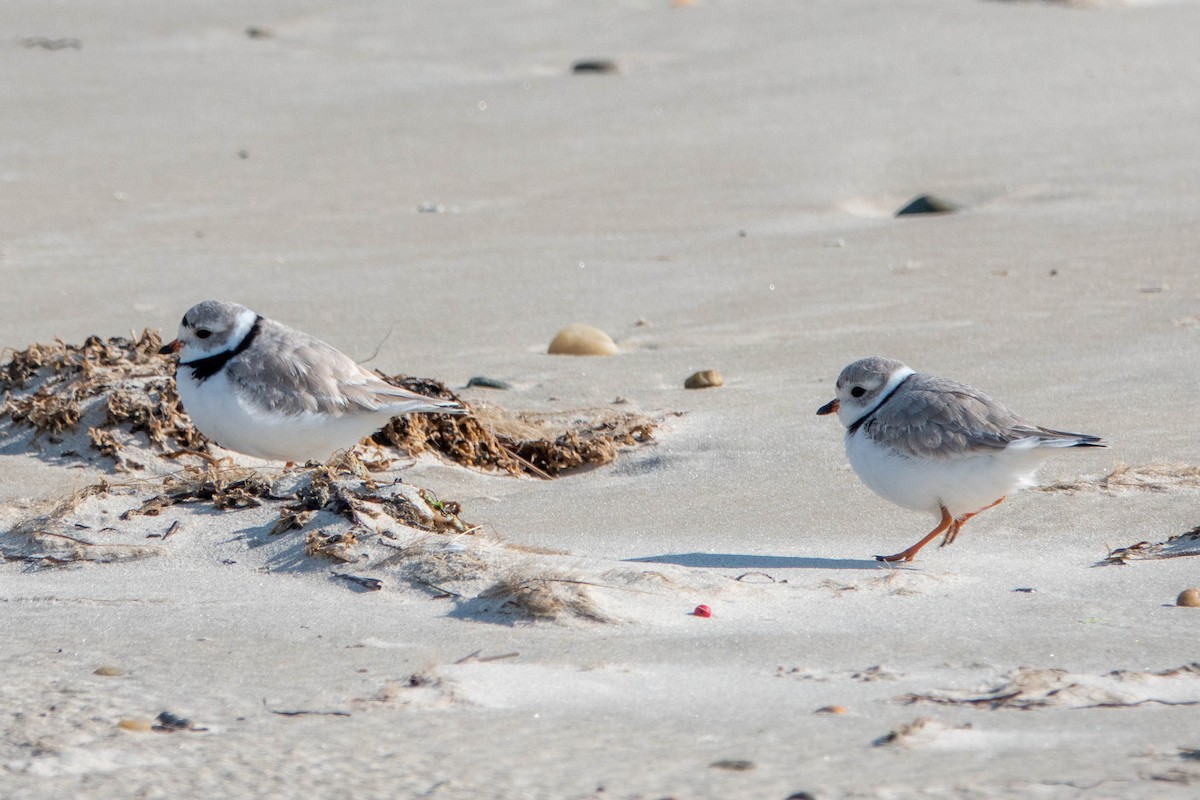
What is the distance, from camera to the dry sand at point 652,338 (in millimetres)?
3020

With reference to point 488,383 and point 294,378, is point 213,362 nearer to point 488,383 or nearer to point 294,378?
point 294,378

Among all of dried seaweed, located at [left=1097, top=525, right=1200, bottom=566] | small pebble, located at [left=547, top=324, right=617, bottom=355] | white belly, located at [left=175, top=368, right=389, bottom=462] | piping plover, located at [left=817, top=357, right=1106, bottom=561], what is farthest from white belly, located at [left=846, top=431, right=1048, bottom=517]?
small pebble, located at [left=547, top=324, right=617, bottom=355]

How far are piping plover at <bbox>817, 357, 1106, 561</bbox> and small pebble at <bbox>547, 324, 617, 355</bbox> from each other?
7.55ft

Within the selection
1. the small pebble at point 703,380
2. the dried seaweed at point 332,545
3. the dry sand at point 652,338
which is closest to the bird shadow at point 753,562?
the dry sand at point 652,338

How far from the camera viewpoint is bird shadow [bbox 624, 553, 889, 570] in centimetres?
424

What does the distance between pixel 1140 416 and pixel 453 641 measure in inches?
118

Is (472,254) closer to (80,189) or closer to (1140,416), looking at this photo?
(80,189)

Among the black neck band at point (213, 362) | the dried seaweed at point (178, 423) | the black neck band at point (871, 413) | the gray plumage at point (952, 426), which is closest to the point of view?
the gray plumage at point (952, 426)

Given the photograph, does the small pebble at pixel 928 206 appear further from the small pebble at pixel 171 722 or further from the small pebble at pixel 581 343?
the small pebble at pixel 171 722

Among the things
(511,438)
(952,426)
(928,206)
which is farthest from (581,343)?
(928,206)

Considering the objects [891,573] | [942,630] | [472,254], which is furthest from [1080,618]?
[472,254]

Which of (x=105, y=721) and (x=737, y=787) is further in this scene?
(x=105, y=721)

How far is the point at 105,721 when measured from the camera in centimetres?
312

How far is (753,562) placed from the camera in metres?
4.31
